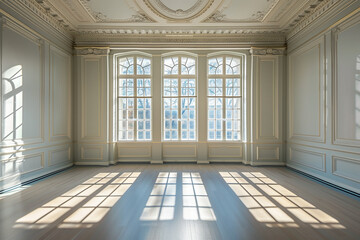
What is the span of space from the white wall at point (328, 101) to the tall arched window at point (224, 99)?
1465 millimetres

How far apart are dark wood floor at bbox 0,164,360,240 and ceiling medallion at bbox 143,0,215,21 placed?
4009 mm

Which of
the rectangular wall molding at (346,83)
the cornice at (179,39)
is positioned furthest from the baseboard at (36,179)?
the rectangular wall molding at (346,83)

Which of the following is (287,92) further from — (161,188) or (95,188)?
(95,188)

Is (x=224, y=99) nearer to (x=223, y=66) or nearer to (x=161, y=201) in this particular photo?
(x=223, y=66)

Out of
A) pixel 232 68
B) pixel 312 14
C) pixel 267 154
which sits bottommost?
pixel 267 154

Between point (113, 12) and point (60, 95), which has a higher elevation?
point (113, 12)

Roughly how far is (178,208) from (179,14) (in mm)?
4438

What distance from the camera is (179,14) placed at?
15.5 ft

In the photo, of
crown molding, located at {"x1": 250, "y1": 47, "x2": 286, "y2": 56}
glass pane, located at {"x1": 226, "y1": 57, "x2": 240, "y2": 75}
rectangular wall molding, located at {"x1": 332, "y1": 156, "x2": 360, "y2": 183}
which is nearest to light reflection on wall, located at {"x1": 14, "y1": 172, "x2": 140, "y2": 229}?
rectangular wall molding, located at {"x1": 332, "y1": 156, "x2": 360, "y2": 183}

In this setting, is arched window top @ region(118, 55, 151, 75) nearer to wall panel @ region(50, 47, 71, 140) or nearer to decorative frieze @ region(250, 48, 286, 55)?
wall panel @ region(50, 47, 71, 140)

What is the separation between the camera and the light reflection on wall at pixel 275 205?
2404 millimetres

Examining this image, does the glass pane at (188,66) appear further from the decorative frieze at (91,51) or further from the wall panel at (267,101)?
the decorative frieze at (91,51)

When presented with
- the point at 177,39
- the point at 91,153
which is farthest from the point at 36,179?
the point at 177,39

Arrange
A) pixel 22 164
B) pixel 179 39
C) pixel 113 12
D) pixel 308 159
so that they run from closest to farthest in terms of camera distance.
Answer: pixel 22 164
pixel 308 159
pixel 113 12
pixel 179 39
